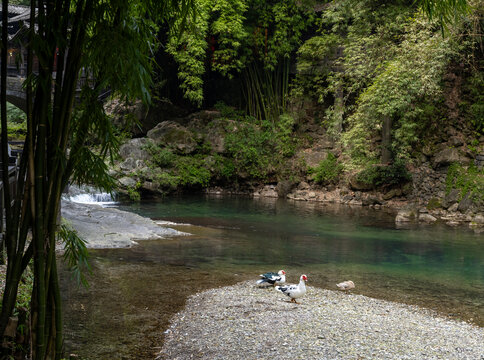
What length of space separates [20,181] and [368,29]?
834 inches

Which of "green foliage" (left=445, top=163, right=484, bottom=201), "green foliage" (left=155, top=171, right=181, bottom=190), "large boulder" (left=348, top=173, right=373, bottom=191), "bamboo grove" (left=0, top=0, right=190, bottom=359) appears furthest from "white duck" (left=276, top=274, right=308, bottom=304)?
"green foliage" (left=155, top=171, right=181, bottom=190)

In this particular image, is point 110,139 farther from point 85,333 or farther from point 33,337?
point 85,333

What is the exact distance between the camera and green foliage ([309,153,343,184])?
80.9ft

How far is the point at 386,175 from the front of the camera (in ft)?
71.7

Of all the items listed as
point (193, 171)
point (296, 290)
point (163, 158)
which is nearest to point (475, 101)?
point (193, 171)

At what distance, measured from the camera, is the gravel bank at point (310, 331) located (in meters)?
5.28

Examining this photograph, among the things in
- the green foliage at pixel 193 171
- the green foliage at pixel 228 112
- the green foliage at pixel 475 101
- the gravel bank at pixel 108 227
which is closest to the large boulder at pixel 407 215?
the green foliage at pixel 475 101

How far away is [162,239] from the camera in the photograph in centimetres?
1274

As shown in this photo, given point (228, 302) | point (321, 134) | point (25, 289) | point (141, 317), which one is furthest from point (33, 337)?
point (321, 134)

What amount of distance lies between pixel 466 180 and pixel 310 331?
15.9m

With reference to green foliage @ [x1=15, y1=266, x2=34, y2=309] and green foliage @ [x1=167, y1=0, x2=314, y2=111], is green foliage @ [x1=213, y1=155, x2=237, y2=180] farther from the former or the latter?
green foliage @ [x1=15, y1=266, x2=34, y2=309]

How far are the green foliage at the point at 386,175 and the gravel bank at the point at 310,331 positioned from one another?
48.0 feet

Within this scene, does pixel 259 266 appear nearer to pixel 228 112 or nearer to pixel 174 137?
pixel 174 137

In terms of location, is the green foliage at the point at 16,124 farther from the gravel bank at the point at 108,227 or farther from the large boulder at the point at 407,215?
the large boulder at the point at 407,215
